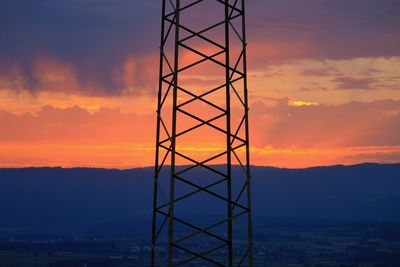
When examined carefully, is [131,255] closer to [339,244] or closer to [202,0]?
[339,244]

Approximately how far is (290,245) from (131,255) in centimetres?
4112

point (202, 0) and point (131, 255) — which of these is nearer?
point (202, 0)

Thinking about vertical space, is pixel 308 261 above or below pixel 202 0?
below

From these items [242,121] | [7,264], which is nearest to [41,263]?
[7,264]

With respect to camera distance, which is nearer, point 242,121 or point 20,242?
point 242,121

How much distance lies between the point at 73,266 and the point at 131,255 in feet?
92.3

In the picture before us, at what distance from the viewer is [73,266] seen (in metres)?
125

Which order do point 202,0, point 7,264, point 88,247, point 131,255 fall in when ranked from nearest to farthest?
point 202,0, point 7,264, point 131,255, point 88,247

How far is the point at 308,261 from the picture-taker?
139000 millimetres

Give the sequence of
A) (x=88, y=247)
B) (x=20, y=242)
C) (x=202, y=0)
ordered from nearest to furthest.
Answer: (x=202, y=0) < (x=88, y=247) < (x=20, y=242)

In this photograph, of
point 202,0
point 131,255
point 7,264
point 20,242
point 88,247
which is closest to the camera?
point 202,0

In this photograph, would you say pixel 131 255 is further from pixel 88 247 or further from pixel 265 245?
pixel 265 245

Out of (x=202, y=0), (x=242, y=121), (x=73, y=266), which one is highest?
(x=202, y=0)

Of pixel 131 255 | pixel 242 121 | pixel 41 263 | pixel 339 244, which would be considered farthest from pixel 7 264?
pixel 242 121
